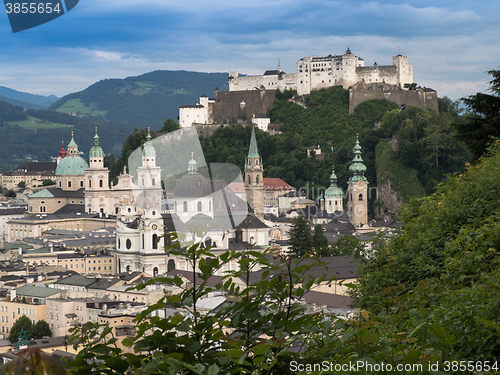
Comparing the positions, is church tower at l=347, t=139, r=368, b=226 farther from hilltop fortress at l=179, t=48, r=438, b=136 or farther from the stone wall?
hilltop fortress at l=179, t=48, r=438, b=136

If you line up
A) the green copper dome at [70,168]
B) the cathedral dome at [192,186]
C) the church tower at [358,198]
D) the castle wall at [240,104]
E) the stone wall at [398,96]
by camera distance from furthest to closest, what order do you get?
the green copper dome at [70,168]
the castle wall at [240,104]
the stone wall at [398,96]
the church tower at [358,198]
the cathedral dome at [192,186]

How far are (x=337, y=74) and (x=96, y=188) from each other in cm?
2851

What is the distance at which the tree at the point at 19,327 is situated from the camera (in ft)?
114

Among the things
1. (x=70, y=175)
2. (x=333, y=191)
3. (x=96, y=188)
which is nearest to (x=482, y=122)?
(x=333, y=191)

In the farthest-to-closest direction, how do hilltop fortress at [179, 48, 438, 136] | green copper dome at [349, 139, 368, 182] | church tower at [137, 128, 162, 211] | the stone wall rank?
hilltop fortress at [179, 48, 438, 136] < the stone wall < green copper dome at [349, 139, 368, 182] < church tower at [137, 128, 162, 211]

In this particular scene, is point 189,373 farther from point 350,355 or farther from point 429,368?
point 429,368

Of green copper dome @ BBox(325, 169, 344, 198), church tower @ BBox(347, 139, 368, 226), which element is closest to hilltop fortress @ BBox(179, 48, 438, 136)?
green copper dome @ BBox(325, 169, 344, 198)

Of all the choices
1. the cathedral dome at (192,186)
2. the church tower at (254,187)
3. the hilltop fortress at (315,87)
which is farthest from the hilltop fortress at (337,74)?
the cathedral dome at (192,186)

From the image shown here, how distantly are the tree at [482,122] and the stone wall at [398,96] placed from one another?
62.6 m

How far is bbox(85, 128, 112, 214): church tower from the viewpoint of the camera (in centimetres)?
7619

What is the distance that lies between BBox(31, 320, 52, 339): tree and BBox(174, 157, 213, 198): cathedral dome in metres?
12.3

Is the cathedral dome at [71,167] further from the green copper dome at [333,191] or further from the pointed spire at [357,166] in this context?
the pointed spire at [357,166]

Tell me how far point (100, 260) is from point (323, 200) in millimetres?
25620

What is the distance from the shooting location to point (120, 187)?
77.8 metres
